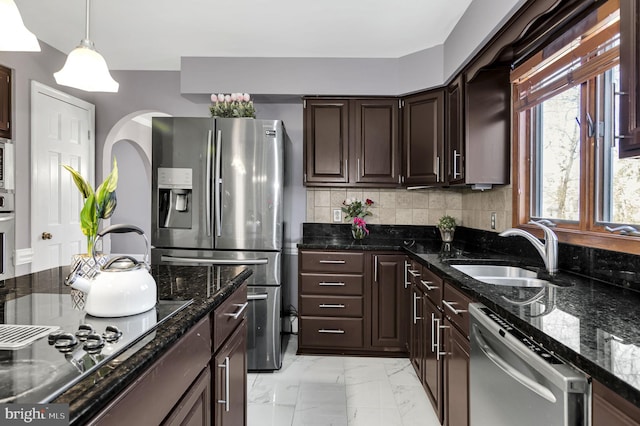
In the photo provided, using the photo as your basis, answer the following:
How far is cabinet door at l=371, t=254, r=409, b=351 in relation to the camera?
2924 millimetres

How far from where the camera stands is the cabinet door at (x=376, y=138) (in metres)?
3.19

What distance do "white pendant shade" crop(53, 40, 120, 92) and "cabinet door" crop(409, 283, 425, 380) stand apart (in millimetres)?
2177

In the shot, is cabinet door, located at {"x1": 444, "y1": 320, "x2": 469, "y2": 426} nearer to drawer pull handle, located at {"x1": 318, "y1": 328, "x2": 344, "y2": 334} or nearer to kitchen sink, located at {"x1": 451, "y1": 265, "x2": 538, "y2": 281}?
kitchen sink, located at {"x1": 451, "y1": 265, "x2": 538, "y2": 281}

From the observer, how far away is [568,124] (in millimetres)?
1981

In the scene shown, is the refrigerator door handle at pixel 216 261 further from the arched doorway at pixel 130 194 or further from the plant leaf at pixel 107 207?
the arched doorway at pixel 130 194

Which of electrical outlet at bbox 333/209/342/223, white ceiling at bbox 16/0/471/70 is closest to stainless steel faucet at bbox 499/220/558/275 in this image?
white ceiling at bbox 16/0/471/70

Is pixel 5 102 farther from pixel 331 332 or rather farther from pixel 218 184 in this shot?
pixel 331 332

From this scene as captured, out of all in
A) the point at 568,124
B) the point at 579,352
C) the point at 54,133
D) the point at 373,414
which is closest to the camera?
the point at 579,352

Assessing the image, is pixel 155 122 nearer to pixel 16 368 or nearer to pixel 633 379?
pixel 16 368

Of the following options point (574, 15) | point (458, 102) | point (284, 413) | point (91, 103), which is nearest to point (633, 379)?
point (574, 15)

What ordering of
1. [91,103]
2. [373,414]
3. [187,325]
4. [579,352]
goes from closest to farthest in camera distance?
[579,352] < [187,325] < [373,414] < [91,103]

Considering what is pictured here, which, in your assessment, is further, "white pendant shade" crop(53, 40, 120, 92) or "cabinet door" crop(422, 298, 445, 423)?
"cabinet door" crop(422, 298, 445, 423)

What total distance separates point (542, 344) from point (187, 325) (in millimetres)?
949

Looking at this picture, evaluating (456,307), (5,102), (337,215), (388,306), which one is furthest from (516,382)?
(5,102)
